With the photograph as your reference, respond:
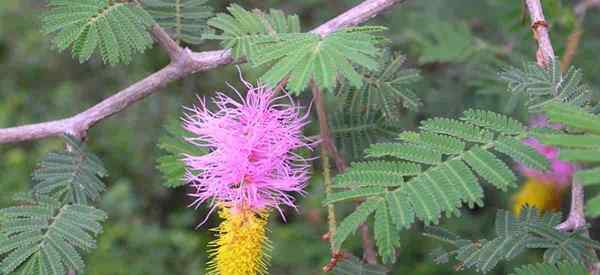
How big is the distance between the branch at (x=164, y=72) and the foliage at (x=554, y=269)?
64 centimetres

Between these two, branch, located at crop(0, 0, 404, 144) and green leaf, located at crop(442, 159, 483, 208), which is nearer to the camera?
green leaf, located at crop(442, 159, 483, 208)

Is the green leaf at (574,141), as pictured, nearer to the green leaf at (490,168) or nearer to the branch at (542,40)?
the green leaf at (490,168)

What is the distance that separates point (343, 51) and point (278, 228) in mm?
2583

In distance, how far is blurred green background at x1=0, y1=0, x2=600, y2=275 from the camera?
3.19 m

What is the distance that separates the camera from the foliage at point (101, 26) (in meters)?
1.90

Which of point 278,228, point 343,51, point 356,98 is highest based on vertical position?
point 343,51

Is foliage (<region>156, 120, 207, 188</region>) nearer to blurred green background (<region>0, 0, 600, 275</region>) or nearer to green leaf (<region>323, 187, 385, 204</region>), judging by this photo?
green leaf (<region>323, 187, 385, 204</region>)

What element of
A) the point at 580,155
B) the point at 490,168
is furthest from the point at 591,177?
the point at 490,168

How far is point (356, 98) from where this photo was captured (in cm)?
211

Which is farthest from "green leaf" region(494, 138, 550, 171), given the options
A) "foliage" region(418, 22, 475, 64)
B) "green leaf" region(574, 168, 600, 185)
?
"foliage" region(418, 22, 475, 64)

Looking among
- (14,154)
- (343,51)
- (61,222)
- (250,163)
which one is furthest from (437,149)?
(14,154)

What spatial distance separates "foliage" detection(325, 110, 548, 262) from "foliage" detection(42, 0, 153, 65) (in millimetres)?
577

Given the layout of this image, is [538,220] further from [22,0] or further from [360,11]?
[22,0]

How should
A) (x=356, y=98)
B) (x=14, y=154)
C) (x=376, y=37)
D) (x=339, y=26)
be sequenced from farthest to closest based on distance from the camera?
(x=14, y=154), (x=356, y=98), (x=339, y=26), (x=376, y=37)
